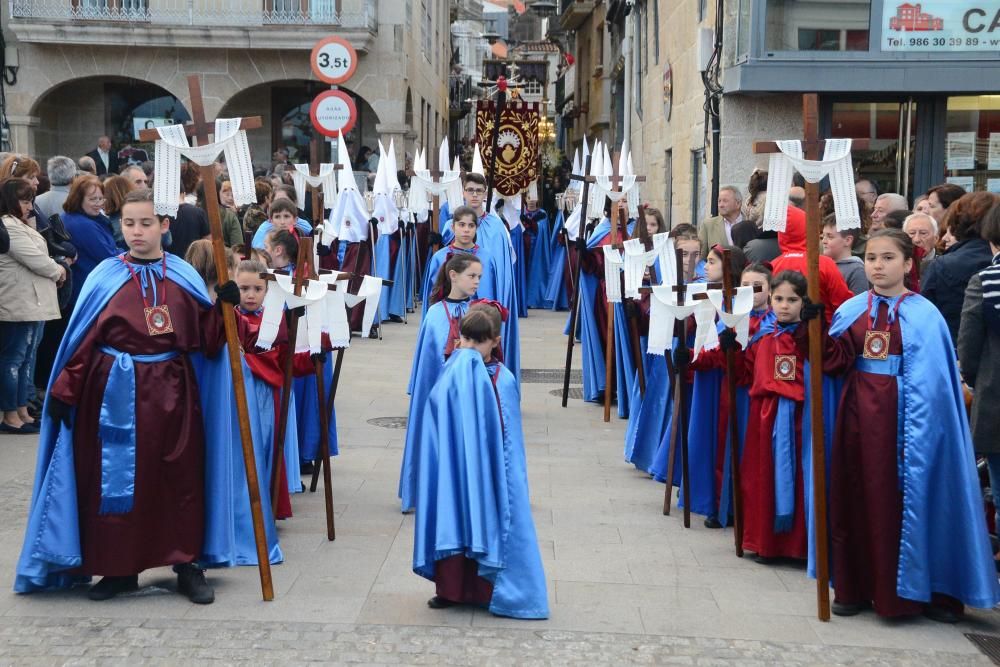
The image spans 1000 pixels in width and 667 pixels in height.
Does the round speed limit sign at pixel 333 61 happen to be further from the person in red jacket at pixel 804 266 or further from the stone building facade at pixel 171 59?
the stone building facade at pixel 171 59

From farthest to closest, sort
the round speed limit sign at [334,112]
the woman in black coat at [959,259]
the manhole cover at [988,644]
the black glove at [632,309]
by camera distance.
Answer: the round speed limit sign at [334,112] < the black glove at [632,309] < the woman in black coat at [959,259] < the manhole cover at [988,644]

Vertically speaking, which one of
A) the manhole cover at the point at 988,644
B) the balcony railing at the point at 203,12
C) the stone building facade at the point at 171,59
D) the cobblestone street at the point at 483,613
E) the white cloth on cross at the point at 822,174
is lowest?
the manhole cover at the point at 988,644

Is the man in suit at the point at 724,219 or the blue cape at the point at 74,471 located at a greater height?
the man in suit at the point at 724,219

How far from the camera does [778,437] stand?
6535 millimetres

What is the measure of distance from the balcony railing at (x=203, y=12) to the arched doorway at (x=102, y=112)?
6.59 ft

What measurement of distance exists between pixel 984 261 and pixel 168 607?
4.30 m

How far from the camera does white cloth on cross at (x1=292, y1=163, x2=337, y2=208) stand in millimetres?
14086

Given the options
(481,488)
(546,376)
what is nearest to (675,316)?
(481,488)

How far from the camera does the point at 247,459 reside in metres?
5.75

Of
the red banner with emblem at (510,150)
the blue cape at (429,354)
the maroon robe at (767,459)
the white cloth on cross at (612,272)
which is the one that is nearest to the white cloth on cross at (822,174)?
the maroon robe at (767,459)

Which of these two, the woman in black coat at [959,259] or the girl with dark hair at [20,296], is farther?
the girl with dark hair at [20,296]

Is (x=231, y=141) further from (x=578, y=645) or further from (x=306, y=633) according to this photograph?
(x=578, y=645)

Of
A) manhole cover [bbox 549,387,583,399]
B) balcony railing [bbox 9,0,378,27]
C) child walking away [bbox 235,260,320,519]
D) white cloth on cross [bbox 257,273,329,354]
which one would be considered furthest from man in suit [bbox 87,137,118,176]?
white cloth on cross [bbox 257,273,329,354]

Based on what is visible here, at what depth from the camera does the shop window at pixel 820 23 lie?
43.5ft
